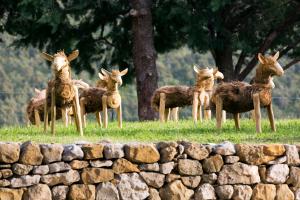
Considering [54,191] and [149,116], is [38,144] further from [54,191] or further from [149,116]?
[149,116]

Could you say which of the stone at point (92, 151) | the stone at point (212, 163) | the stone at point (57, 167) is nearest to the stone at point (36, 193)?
the stone at point (57, 167)

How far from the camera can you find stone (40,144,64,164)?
633 inches

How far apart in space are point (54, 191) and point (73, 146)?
2.24ft

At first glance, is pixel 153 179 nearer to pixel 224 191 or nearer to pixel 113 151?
pixel 113 151

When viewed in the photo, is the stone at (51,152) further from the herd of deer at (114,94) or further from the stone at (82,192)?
the herd of deer at (114,94)

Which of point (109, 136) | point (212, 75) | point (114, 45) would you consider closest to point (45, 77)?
point (114, 45)

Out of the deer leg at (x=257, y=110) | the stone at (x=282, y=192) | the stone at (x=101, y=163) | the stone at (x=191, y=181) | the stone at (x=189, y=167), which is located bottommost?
the stone at (x=282, y=192)

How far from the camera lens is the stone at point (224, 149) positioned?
663 inches

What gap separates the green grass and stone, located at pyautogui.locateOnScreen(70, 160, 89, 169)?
1.44 m

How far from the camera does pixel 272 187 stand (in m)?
17.3

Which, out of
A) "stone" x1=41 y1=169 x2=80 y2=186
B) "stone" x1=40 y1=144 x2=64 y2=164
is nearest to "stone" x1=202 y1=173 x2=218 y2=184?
"stone" x1=41 y1=169 x2=80 y2=186

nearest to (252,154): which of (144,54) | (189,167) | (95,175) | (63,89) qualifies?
(189,167)

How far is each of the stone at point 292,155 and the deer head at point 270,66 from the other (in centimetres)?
311

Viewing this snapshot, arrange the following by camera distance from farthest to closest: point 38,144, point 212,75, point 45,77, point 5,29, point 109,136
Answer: point 45,77 < point 5,29 < point 212,75 < point 109,136 < point 38,144
